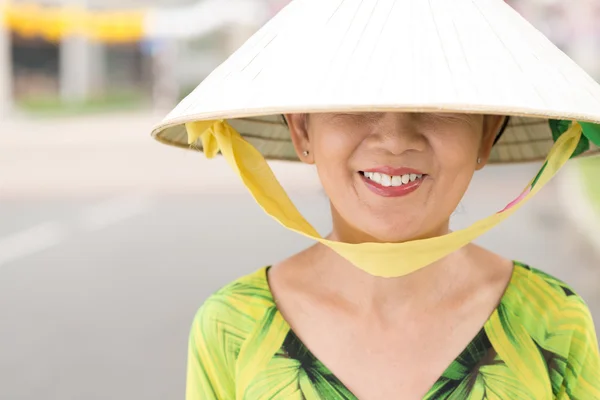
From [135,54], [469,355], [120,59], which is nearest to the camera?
[469,355]

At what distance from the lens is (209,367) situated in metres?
1.43

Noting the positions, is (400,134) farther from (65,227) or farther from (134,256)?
(65,227)

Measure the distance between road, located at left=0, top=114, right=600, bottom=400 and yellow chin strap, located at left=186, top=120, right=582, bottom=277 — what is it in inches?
15.7

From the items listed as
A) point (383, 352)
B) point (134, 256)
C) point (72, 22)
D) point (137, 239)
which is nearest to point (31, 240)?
point (137, 239)

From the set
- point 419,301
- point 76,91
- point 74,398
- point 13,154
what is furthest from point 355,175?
point 76,91

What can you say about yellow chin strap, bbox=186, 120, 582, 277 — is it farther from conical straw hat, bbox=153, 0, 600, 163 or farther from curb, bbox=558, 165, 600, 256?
curb, bbox=558, 165, 600, 256

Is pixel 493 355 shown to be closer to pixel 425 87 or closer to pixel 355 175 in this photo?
pixel 355 175

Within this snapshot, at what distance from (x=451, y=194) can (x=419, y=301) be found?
0.72 feet

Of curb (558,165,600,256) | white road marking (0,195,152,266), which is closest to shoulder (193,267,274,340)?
white road marking (0,195,152,266)

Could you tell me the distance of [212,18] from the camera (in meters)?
32.3

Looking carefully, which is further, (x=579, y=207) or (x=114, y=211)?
(x=114, y=211)

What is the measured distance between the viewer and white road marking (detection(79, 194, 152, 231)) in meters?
8.65

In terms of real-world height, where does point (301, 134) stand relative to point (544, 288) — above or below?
above

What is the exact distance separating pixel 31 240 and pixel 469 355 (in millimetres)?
6936
